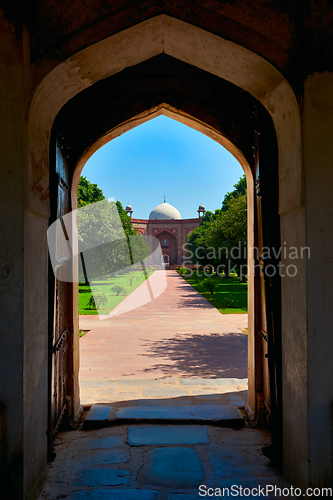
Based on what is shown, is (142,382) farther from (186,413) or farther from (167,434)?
(167,434)

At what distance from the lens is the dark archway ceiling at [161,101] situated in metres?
3.23

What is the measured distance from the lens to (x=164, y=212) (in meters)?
51.7

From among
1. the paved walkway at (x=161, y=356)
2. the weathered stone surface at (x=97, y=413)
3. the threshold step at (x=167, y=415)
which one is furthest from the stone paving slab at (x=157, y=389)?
the threshold step at (x=167, y=415)

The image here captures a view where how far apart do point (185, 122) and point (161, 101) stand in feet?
1.24

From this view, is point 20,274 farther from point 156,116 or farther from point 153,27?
point 156,116

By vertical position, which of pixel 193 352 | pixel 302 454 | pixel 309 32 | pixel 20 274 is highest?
pixel 309 32

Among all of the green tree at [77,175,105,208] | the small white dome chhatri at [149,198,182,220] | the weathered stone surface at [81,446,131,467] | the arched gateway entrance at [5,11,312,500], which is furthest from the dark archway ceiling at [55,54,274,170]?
the small white dome chhatri at [149,198,182,220]

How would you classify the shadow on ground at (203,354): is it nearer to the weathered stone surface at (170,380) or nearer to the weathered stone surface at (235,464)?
the weathered stone surface at (170,380)

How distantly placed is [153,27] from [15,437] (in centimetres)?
258

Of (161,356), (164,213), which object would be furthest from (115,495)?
(164,213)

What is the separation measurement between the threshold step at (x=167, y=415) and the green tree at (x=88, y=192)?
69.3ft

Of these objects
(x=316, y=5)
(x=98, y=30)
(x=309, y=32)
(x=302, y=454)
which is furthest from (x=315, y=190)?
(x=98, y=30)

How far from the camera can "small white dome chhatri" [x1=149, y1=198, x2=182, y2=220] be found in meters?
51.2

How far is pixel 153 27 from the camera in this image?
2.30 m
